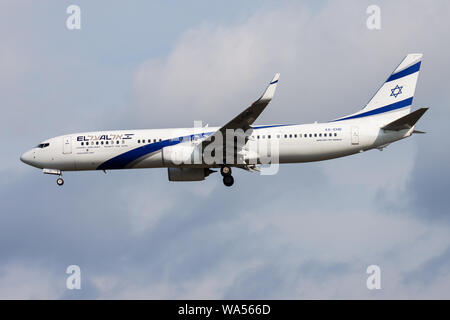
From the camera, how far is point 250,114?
45594 mm

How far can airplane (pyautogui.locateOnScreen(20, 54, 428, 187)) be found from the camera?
47.8 metres

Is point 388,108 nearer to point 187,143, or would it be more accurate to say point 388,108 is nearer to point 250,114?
point 250,114

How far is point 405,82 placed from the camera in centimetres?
5097

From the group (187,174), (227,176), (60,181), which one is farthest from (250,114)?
(60,181)

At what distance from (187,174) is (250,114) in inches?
290

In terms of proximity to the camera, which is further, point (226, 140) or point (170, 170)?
point (170, 170)

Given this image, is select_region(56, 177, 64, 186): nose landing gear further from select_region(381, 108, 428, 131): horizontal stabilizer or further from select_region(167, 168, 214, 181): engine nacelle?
select_region(381, 108, 428, 131): horizontal stabilizer

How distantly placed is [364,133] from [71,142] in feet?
57.0

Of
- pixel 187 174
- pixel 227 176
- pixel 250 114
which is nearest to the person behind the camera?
pixel 250 114

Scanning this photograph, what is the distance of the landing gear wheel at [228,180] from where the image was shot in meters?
49.2

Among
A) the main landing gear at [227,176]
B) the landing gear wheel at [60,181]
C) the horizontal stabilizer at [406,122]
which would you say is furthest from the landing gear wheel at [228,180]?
the landing gear wheel at [60,181]

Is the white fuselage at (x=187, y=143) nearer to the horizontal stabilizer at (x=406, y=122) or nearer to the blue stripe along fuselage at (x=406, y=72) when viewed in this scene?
the horizontal stabilizer at (x=406, y=122)

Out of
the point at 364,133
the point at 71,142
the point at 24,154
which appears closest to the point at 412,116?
the point at 364,133

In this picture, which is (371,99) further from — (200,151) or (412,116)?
(200,151)
